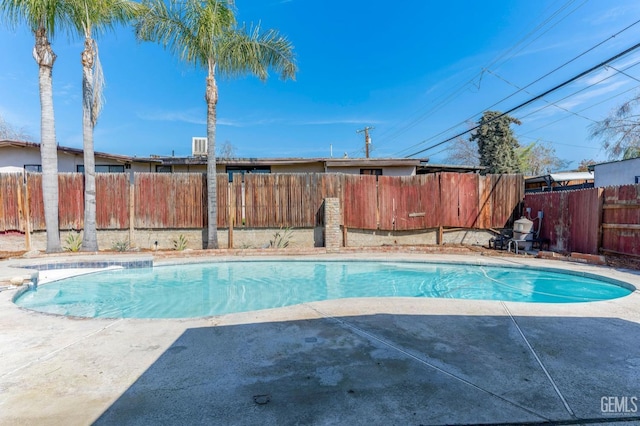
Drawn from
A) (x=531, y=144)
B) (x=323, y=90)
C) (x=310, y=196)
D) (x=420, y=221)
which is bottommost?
(x=420, y=221)

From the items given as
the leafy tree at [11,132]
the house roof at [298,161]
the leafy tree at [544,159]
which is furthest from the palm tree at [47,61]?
the leafy tree at [544,159]

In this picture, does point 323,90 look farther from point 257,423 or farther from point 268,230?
point 257,423

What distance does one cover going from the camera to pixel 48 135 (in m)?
9.03

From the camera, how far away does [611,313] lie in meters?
4.02

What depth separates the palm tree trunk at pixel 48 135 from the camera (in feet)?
28.9

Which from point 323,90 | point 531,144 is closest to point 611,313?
point 323,90

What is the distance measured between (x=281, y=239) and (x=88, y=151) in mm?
6399

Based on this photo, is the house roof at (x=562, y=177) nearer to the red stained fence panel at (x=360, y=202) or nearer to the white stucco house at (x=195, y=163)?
the white stucco house at (x=195, y=163)

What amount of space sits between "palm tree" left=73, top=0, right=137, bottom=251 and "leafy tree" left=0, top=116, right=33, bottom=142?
2252cm

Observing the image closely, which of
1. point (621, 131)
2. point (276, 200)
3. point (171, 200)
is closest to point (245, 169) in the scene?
point (276, 200)

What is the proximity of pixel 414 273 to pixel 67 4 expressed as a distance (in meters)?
11.9

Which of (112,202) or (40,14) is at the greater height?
(40,14)

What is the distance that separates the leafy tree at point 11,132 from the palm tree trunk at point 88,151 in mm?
22512

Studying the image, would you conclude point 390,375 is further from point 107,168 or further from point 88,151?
point 107,168
